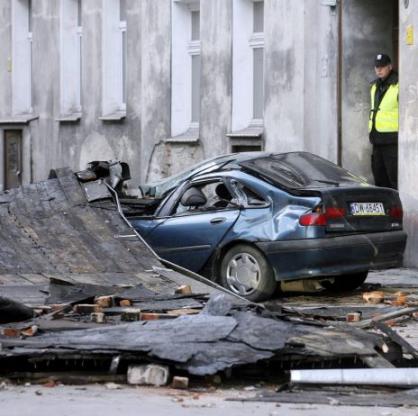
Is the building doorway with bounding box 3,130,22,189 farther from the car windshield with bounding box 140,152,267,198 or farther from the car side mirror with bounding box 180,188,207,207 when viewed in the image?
the car side mirror with bounding box 180,188,207,207

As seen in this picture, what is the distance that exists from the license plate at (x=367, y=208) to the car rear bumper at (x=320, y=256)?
231 mm

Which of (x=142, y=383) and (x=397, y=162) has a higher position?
(x=397, y=162)

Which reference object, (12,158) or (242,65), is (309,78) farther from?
(12,158)

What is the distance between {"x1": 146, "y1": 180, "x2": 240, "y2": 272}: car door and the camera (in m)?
15.1

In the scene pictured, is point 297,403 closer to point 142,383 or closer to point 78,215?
point 142,383

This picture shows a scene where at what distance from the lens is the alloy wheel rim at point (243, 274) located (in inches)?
584

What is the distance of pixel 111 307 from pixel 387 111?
8.05 m

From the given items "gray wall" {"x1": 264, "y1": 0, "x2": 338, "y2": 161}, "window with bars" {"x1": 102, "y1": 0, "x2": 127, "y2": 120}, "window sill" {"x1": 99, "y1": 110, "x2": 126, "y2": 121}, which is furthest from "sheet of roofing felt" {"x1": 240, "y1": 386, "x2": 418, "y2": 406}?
"window with bars" {"x1": 102, "y1": 0, "x2": 127, "y2": 120}

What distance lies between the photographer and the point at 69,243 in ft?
48.2

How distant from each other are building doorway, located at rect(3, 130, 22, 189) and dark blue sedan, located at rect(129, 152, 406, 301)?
1317cm

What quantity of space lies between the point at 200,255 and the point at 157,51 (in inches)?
355

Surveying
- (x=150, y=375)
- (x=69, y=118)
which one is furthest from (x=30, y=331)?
(x=69, y=118)

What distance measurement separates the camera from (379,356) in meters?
9.77

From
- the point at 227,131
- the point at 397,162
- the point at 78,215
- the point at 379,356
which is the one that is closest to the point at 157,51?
the point at 227,131
